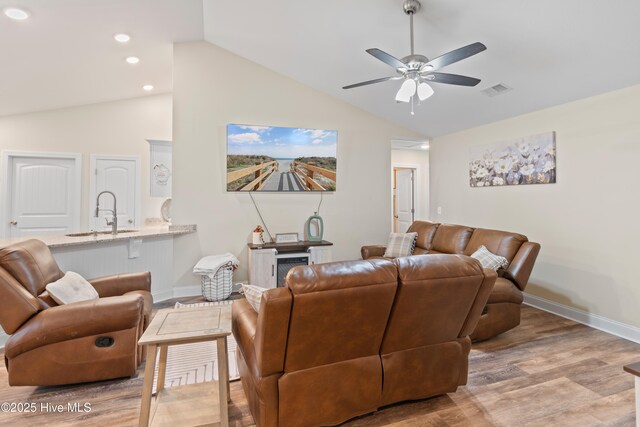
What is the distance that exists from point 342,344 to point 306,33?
137 inches

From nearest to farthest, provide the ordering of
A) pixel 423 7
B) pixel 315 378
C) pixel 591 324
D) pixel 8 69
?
pixel 315 378, pixel 423 7, pixel 591 324, pixel 8 69

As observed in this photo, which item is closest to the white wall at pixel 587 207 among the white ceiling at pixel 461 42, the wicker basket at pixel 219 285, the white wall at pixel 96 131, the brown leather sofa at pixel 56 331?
the white ceiling at pixel 461 42

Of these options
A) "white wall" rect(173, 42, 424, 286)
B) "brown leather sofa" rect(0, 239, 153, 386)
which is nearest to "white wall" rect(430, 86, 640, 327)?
"white wall" rect(173, 42, 424, 286)

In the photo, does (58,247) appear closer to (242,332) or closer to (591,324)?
(242,332)

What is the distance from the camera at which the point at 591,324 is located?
10.9ft

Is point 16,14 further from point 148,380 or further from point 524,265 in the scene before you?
point 524,265

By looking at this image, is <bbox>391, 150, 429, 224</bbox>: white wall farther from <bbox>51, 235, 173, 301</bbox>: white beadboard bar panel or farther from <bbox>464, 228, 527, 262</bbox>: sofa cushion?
<bbox>51, 235, 173, 301</bbox>: white beadboard bar panel

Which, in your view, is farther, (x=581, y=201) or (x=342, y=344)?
(x=581, y=201)

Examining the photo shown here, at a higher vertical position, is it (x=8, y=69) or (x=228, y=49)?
(x=228, y=49)

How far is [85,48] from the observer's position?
11.7 feet

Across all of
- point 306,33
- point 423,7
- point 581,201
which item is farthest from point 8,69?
point 581,201

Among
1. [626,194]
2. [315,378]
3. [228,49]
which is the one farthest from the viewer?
[228,49]

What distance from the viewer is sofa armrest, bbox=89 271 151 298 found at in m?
2.75

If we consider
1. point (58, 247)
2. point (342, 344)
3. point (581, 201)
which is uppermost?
point (581, 201)
